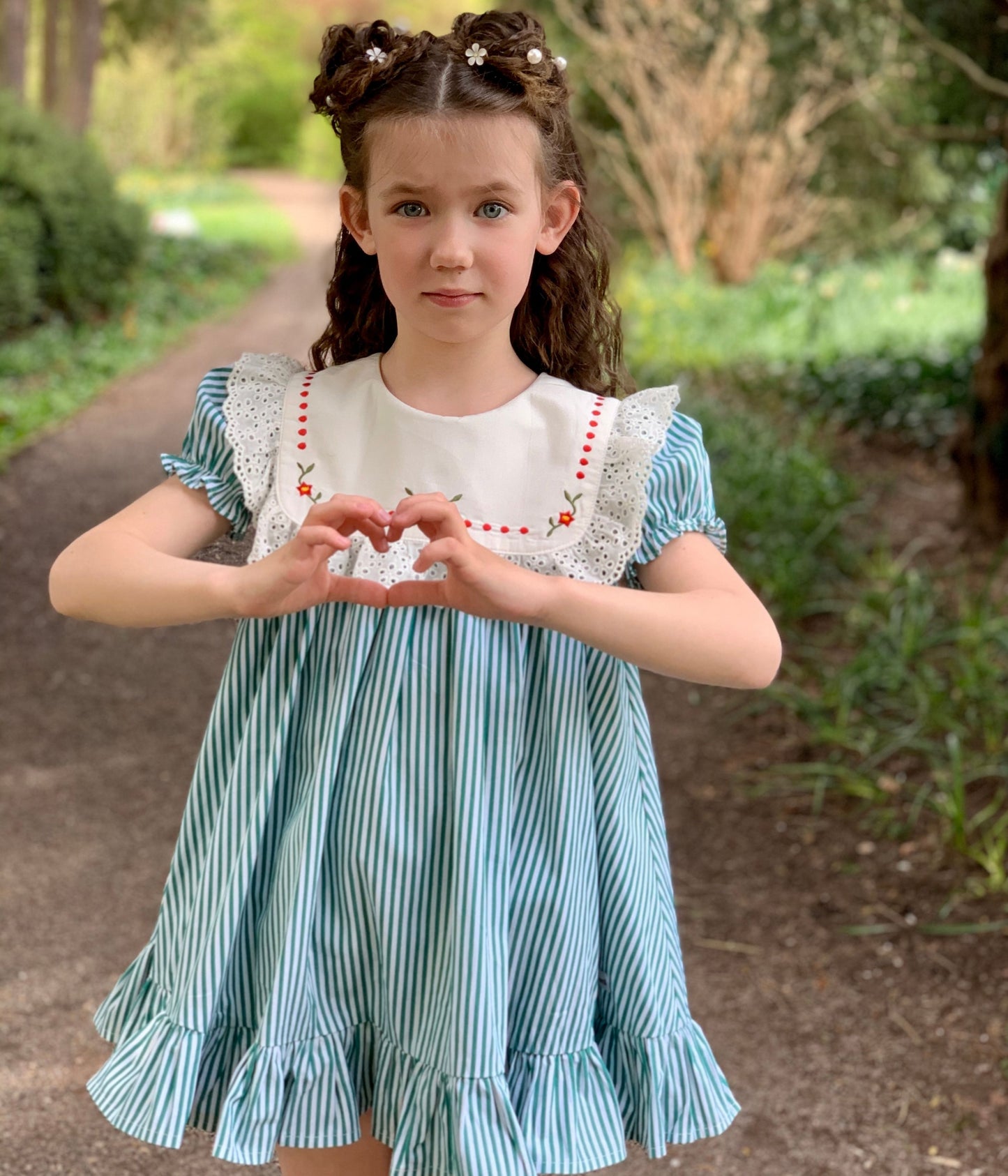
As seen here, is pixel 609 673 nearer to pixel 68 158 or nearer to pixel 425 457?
pixel 425 457

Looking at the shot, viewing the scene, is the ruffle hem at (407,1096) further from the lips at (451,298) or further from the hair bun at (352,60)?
the hair bun at (352,60)

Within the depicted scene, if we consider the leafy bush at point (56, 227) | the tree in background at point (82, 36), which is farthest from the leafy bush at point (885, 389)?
the tree in background at point (82, 36)

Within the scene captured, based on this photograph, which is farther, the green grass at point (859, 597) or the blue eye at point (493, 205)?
the green grass at point (859, 597)

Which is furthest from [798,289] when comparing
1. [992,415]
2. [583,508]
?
[583,508]

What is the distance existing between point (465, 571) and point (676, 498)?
0.31m

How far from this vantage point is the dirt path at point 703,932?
7.64 feet

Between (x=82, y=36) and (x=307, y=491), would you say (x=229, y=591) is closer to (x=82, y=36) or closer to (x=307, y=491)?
(x=307, y=491)

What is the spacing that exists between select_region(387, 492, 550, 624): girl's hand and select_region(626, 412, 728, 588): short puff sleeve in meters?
0.18

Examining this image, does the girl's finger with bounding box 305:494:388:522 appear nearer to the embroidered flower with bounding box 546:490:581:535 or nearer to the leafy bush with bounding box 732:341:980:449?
the embroidered flower with bounding box 546:490:581:535

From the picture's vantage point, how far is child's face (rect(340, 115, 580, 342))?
1.33 metres

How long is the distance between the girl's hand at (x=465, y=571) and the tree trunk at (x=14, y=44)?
11.8 m

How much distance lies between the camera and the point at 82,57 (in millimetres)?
13625

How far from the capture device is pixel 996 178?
26.0 ft

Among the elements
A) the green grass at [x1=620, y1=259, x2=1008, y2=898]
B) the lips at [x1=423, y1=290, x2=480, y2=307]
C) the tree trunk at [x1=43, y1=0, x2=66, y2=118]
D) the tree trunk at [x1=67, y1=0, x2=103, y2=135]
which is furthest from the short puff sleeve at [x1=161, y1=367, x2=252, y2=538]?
the tree trunk at [x1=43, y1=0, x2=66, y2=118]
